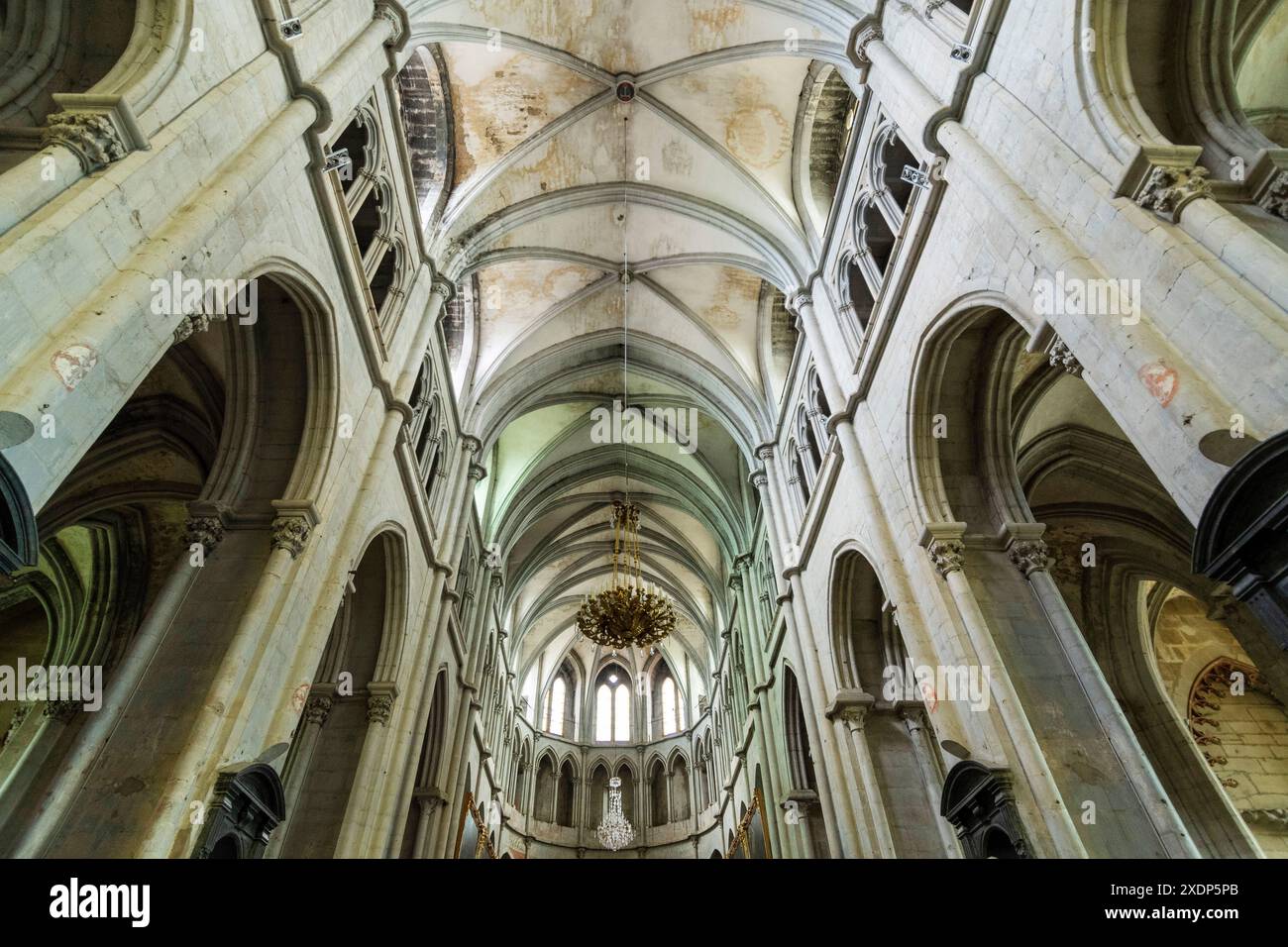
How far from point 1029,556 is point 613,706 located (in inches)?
1112

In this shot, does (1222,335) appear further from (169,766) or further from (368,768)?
(368,768)

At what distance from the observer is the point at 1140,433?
4.77 metres

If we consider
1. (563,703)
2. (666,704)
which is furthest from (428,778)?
→ (666,704)

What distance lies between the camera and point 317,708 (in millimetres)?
10672

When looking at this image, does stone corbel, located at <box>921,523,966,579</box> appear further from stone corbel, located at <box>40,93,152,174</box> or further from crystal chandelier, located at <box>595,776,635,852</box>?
crystal chandelier, located at <box>595,776,635,852</box>

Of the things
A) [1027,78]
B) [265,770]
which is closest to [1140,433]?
[1027,78]

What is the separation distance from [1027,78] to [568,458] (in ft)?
57.4

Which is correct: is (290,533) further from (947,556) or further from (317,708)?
(947,556)

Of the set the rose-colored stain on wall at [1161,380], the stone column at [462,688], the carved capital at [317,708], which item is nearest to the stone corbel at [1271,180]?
the rose-colored stain on wall at [1161,380]

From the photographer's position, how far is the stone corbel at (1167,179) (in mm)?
4723

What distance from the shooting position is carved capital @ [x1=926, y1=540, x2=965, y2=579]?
7.84 metres

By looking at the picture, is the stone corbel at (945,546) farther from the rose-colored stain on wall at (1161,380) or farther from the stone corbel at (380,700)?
the stone corbel at (380,700)
